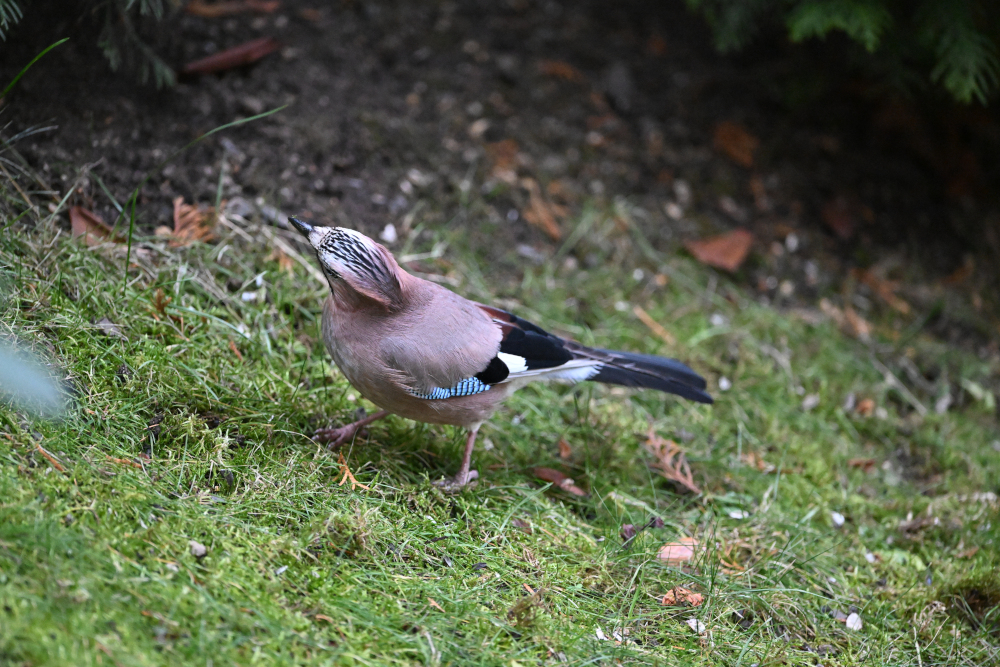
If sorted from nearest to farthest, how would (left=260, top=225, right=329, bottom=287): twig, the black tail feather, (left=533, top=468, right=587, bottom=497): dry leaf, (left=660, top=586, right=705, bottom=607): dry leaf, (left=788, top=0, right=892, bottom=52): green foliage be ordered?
(left=660, top=586, right=705, bottom=607): dry leaf → (left=533, top=468, right=587, bottom=497): dry leaf → the black tail feather → (left=260, top=225, right=329, bottom=287): twig → (left=788, top=0, right=892, bottom=52): green foliage

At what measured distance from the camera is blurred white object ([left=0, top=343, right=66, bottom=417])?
290 cm

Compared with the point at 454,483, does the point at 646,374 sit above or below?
above

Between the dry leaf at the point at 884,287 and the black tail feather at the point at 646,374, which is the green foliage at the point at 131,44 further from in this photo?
the dry leaf at the point at 884,287

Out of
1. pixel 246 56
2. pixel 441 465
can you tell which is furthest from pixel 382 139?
pixel 441 465

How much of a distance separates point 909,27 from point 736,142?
158 cm

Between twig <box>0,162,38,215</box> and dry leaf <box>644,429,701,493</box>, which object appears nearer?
twig <box>0,162,38,215</box>

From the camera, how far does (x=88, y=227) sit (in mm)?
3910

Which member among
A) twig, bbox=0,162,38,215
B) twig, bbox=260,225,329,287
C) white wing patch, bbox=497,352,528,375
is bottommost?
twig, bbox=260,225,329,287

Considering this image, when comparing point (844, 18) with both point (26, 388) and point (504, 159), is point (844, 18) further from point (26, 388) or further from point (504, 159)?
point (26, 388)

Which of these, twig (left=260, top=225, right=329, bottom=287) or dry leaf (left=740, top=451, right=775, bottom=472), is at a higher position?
dry leaf (left=740, top=451, right=775, bottom=472)

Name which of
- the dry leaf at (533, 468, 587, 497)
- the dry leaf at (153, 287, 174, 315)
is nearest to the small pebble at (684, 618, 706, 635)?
the dry leaf at (533, 468, 587, 497)

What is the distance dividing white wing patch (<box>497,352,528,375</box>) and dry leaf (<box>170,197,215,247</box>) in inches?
67.9

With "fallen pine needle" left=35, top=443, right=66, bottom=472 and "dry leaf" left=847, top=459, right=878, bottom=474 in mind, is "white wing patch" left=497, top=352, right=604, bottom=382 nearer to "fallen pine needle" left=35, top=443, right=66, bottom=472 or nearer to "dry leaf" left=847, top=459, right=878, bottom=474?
"dry leaf" left=847, top=459, right=878, bottom=474

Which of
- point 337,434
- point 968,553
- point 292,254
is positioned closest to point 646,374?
point 337,434
